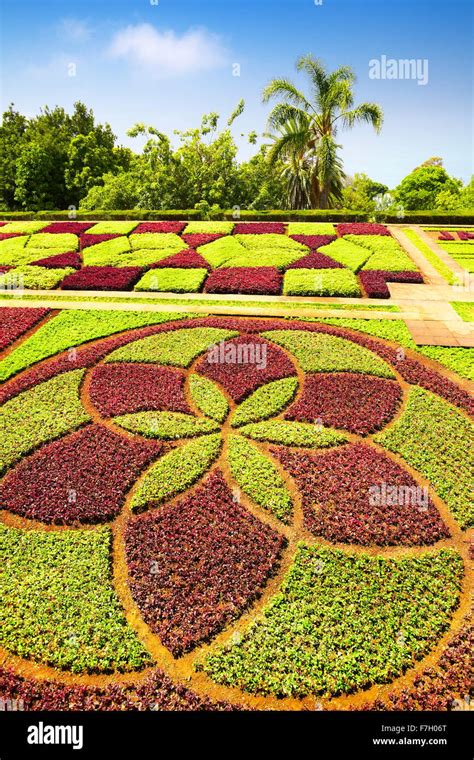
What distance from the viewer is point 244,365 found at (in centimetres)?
1241

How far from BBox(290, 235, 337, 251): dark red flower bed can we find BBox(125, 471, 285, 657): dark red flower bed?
652 inches

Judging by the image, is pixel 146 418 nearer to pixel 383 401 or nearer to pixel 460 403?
pixel 383 401

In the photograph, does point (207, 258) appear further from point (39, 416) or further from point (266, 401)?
point (39, 416)

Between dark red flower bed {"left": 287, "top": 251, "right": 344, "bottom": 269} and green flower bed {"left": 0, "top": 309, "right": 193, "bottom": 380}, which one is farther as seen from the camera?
dark red flower bed {"left": 287, "top": 251, "right": 344, "bottom": 269}

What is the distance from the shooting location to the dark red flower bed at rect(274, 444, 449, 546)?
751 centimetres

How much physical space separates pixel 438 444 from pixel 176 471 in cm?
506

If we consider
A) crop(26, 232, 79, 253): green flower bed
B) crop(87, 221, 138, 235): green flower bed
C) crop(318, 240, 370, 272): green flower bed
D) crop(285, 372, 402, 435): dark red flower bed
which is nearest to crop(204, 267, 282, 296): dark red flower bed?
crop(318, 240, 370, 272): green flower bed

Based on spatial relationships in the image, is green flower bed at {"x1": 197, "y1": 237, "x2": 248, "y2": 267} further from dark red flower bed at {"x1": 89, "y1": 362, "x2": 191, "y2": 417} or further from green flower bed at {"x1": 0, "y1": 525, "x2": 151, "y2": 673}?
green flower bed at {"x1": 0, "y1": 525, "x2": 151, "y2": 673}

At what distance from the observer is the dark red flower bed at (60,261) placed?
2053 centimetres

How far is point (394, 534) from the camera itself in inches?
295

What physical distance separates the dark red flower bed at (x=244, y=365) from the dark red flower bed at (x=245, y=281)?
14.0 ft

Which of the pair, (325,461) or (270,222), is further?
(270,222)
